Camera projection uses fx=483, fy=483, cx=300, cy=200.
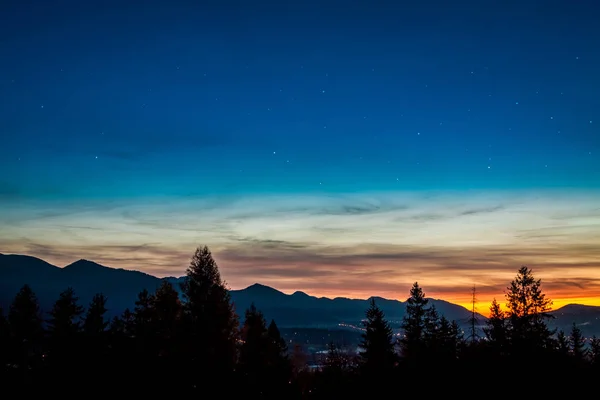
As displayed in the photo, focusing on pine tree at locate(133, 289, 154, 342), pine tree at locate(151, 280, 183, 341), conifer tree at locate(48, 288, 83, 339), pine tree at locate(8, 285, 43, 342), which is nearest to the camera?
conifer tree at locate(48, 288, 83, 339)

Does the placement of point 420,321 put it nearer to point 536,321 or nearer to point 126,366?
point 536,321

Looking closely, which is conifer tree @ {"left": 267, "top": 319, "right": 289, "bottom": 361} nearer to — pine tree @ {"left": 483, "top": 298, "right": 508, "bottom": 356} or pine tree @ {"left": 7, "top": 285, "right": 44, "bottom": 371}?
pine tree @ {"left": 483, "top": 298, "right": 508, "bottom": 356}

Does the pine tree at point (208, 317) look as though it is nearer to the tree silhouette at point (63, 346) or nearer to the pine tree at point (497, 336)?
the tree silhouette at point (63, 346)

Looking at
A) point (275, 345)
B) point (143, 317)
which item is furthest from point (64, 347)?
point (275, 345)

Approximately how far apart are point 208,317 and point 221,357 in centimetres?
262

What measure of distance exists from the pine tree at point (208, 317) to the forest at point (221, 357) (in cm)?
6

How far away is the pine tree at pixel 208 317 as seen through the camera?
29516 millimetres

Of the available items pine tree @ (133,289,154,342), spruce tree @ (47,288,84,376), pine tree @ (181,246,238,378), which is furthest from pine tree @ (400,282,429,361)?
spruce tree @ (47,288,84,376)

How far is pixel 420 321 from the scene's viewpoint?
40.2 meters

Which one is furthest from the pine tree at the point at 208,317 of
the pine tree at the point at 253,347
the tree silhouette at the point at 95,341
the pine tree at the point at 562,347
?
the pine tree at the point at 562,347

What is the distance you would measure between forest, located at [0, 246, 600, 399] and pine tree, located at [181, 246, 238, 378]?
0.20 feet

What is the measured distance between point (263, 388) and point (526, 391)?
1709 cm

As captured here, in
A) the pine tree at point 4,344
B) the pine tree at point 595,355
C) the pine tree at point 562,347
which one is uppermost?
the pine tree at point 562,347

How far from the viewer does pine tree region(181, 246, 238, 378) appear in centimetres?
2952
